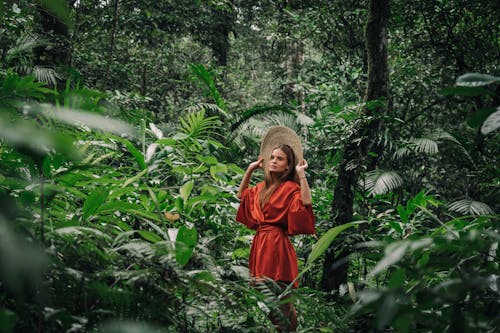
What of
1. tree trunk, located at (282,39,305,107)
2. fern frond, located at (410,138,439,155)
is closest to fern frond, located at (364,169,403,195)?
fern frond, located at (410,138,439,155)

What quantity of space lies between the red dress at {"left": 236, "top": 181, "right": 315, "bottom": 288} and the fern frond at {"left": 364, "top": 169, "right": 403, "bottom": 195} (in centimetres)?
154

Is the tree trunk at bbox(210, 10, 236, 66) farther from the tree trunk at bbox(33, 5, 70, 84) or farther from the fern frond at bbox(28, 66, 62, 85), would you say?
the fern frond at bbox(28, 66, 62, 85)

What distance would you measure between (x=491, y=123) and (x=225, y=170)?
266 cm

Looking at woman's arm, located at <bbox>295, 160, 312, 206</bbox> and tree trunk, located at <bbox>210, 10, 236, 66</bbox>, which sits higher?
tree trunk, located at <bbox>210, 10, 236, 66</bbox>

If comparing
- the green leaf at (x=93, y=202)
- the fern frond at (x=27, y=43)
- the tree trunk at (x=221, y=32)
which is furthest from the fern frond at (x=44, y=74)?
the tree trunk at (x=221, y=32)

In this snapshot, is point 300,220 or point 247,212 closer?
point 300,220

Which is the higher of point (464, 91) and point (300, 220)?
point (464, 91)

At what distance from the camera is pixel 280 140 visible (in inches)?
159

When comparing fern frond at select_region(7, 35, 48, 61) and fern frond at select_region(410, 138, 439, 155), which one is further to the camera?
fern frond at select_region(410, 138, 439, 155)

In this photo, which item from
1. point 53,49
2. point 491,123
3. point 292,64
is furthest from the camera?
point 292,64

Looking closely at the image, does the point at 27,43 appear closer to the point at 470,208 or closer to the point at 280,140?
the point at 280,140

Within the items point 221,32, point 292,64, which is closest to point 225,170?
point 292,64

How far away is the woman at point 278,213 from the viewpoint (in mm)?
3466

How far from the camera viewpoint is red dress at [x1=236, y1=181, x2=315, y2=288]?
3.46m
